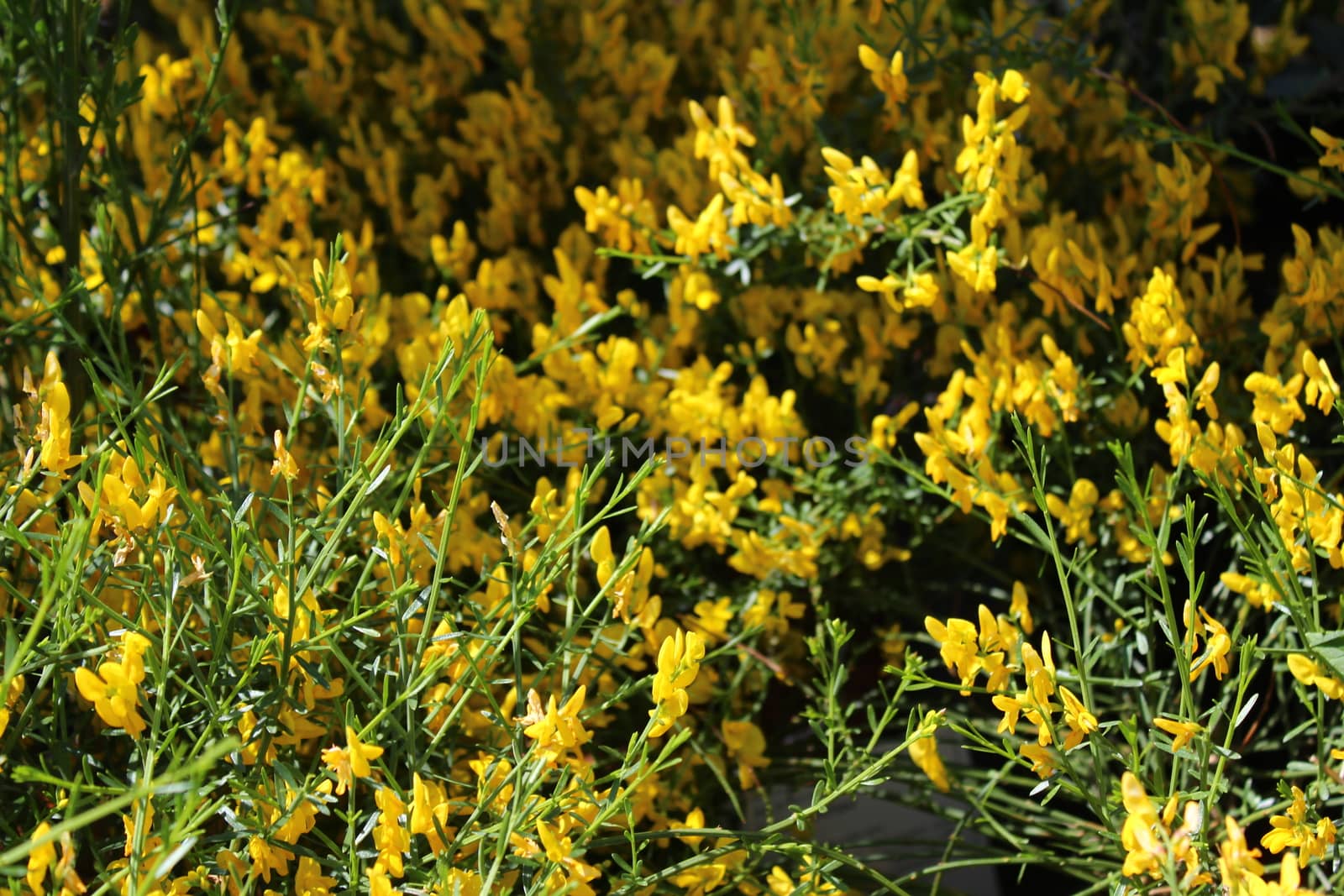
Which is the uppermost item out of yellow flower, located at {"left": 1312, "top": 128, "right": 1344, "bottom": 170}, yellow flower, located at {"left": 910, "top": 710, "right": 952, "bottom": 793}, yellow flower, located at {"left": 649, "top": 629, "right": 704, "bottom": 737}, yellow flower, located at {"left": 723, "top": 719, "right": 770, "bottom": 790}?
yellow flower, located at {"left": 1312, "top": 128, "right": 1344, "bottom": 170}

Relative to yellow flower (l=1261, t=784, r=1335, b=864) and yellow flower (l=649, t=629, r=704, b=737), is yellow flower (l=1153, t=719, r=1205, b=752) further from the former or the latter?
yellow flower (l=649, t=629, r=704, b=737)

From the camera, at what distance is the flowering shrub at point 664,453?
0.63m

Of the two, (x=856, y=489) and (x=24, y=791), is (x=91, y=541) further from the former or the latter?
(x=856, y=489)

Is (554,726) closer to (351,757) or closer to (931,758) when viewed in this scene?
(351,757)

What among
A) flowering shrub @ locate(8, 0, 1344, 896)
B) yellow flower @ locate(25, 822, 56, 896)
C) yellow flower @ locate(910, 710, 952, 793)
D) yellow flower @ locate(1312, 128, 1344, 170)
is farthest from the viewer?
yellow flower @ locate(1312, 128, 1344, 170)

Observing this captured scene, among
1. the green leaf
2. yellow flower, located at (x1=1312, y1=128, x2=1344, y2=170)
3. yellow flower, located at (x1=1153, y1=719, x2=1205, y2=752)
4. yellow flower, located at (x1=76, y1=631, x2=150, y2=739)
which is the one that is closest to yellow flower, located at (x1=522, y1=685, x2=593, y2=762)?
yellow flower, located at (x1=76, y1=631, x2=150, y2=739)

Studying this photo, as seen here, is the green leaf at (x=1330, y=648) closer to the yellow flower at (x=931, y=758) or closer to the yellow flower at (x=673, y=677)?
the yellow flower at (x=931, y=758)

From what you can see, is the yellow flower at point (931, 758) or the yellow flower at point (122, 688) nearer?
the yellow flower at point (122, 688)

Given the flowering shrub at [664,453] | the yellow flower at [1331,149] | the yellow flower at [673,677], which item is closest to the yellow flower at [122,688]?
the flowering shrub at [664,453]

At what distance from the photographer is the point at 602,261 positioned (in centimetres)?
115

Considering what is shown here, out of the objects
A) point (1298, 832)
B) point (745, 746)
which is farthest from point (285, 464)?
point (1298, 832)

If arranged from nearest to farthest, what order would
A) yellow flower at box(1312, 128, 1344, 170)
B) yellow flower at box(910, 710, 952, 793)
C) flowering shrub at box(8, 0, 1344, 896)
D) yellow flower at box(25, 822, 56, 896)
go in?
1. yellow flower at box(25, 822, 56, 896)
2. flowering shrub at box(8, 0, 1344, 896)
3. yellow flower at box(910, 710, 952, 793)
4. yellow flower at box(1312, 128, 1344, 170)

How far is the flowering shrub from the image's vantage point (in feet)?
2.06

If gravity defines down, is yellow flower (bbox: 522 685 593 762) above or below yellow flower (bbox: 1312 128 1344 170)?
below
